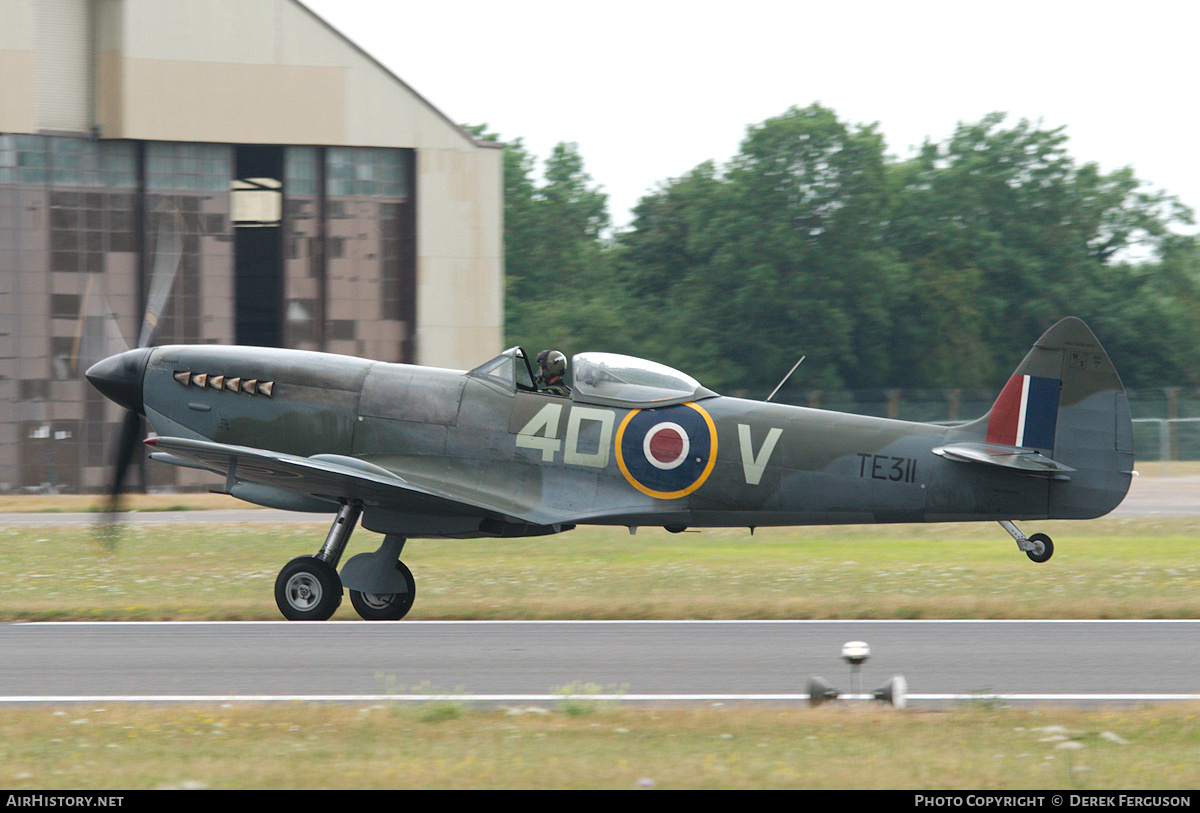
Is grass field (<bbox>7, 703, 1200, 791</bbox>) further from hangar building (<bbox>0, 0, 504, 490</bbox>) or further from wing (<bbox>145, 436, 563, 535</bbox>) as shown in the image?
hangar building (<bbox>0, 0, 504, 490</bbox>)

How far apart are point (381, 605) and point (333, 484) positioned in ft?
4.43

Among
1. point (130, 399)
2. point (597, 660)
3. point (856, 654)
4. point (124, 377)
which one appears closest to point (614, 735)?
point (856, 654)

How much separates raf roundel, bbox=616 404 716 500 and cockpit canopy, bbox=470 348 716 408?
0.22m

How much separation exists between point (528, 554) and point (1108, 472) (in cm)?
873

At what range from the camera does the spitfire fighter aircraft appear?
468 inches

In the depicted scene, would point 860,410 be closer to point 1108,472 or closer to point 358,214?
point 358,214

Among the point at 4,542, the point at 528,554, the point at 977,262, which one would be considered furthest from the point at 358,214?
the point at 977,262

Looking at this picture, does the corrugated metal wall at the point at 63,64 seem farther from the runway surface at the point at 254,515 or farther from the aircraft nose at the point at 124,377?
the aircraft nose at the point at 124,377

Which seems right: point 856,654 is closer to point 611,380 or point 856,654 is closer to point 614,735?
point 614,735

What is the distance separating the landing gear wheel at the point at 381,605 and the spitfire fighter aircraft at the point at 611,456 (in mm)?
20

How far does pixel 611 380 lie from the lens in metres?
12.4

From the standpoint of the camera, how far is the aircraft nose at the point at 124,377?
13.1m

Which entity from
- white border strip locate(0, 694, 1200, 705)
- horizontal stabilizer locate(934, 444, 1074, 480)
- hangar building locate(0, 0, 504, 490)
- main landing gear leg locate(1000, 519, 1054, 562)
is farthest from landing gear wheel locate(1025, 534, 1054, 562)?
hangar building locate(0, 0, 504, 490)

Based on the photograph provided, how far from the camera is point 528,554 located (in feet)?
60.1
